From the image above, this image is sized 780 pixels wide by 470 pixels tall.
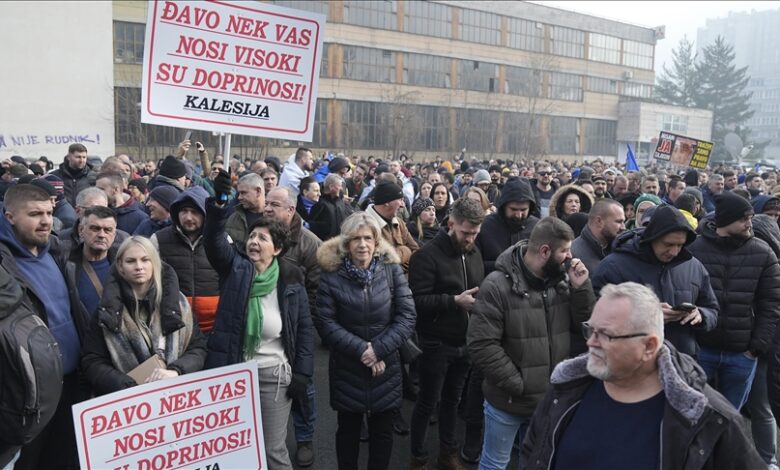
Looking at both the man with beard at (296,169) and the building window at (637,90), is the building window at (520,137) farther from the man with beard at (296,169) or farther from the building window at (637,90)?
the man with beard at (296,169)

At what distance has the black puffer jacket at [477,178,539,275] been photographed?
5.59 metres

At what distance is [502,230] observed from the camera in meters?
5.71

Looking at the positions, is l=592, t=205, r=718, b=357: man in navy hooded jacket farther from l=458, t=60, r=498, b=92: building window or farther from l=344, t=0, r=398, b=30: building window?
l=458, t=60, r=498, b=92: building window

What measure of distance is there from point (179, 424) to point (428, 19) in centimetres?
5173

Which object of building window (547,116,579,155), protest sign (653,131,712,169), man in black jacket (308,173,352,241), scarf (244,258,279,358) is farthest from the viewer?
building window (547,116,579,155)

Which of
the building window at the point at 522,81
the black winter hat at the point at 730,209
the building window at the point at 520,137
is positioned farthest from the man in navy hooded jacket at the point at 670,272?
the building window at the point at 522,81

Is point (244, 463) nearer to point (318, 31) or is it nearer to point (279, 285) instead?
point (279, 285)

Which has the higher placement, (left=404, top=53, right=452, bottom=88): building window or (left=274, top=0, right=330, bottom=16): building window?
(left=274, top=0, right=330, bottom=16): building window

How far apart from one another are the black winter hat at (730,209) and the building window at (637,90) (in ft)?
219

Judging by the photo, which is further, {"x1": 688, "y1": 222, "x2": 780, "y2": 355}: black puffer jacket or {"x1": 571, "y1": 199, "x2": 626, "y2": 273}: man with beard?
{"x1": 571, "y1": 199, "x2": 626, "y2": 273}: man with beard

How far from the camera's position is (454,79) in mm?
53500

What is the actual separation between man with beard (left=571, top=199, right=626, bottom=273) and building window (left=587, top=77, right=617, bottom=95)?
6177cm

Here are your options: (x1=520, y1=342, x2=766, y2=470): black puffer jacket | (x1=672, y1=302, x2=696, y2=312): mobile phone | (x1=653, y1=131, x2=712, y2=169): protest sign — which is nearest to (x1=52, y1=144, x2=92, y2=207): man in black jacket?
(x1=672, y1=302, x2=696, y2=312): mobile phone

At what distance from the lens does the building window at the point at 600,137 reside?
63.1 metres
